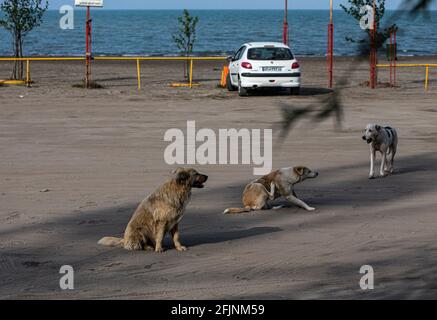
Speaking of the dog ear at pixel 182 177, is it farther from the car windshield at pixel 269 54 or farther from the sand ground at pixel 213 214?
the car windshield at pixel 269 54

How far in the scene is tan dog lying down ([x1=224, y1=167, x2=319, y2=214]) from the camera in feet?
42.1

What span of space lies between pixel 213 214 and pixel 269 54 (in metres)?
17.5

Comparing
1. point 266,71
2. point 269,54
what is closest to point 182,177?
point 266,71

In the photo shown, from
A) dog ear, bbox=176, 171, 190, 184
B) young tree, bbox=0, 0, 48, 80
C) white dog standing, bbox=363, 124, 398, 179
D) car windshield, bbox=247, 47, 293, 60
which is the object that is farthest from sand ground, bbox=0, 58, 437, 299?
young tree, bbox=0, 0, 48, 80

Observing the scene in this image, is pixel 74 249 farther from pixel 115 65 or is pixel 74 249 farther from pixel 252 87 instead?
pixel 115 65

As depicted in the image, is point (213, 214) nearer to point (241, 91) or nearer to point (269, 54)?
point (241, 91)

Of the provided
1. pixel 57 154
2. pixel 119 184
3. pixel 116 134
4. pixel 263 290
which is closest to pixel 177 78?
pixel 116 134

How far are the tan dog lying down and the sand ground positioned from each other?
0.19 metres

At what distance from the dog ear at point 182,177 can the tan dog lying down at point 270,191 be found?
6.37 ft

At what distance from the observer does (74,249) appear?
10.9 metres

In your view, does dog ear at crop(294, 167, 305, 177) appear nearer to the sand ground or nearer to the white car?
the sand ground

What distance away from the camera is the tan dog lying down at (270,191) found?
1284 centimetres
